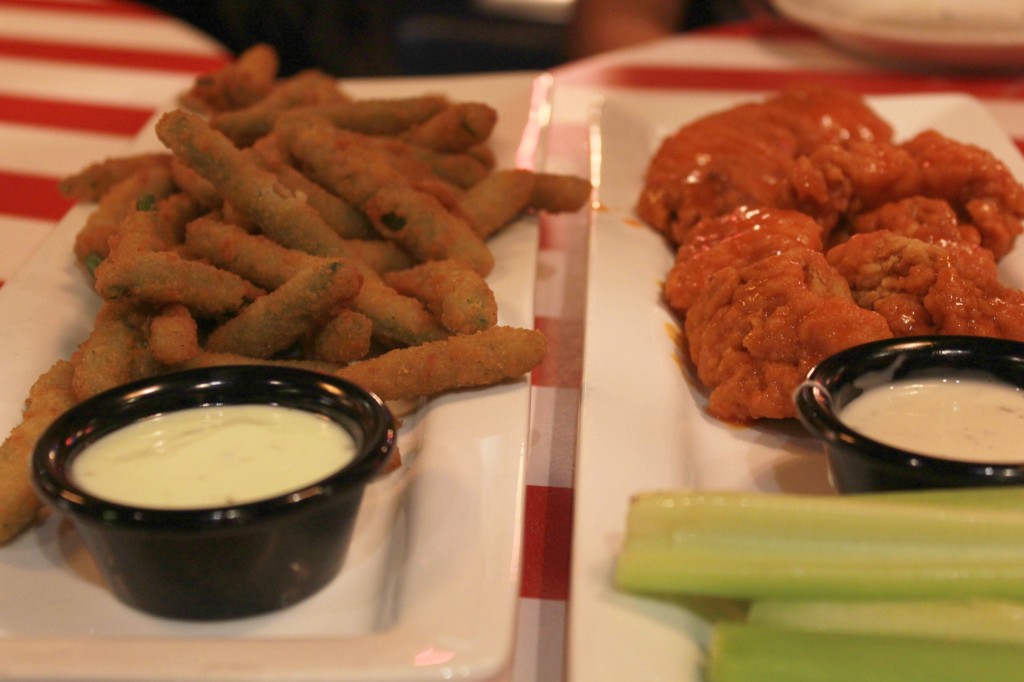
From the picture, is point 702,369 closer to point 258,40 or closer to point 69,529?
point 69,529

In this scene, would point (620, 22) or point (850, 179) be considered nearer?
point (850, 179)

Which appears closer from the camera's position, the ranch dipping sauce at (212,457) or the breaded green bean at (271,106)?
the ranch dipping sauce at (212,457)

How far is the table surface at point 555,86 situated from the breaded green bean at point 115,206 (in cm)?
35

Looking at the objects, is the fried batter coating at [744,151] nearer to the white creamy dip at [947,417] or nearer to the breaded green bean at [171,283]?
the white creamy dip at [947,417]

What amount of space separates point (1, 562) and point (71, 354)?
2.22 feet

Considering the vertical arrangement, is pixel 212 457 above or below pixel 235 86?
above

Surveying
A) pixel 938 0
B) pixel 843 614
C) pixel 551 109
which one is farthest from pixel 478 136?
pixel 938 0

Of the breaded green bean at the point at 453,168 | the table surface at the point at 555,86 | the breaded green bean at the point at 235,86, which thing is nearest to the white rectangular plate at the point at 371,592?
the table surface at the point at 555,86

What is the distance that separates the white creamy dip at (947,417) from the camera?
A: 5.84 ft

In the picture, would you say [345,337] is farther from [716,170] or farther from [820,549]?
[716,170]

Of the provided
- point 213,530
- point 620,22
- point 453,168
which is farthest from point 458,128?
point 620,22

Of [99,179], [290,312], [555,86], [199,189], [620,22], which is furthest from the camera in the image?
[620,22]

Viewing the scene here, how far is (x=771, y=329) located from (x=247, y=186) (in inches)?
44.9

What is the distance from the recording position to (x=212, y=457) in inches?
66.6
